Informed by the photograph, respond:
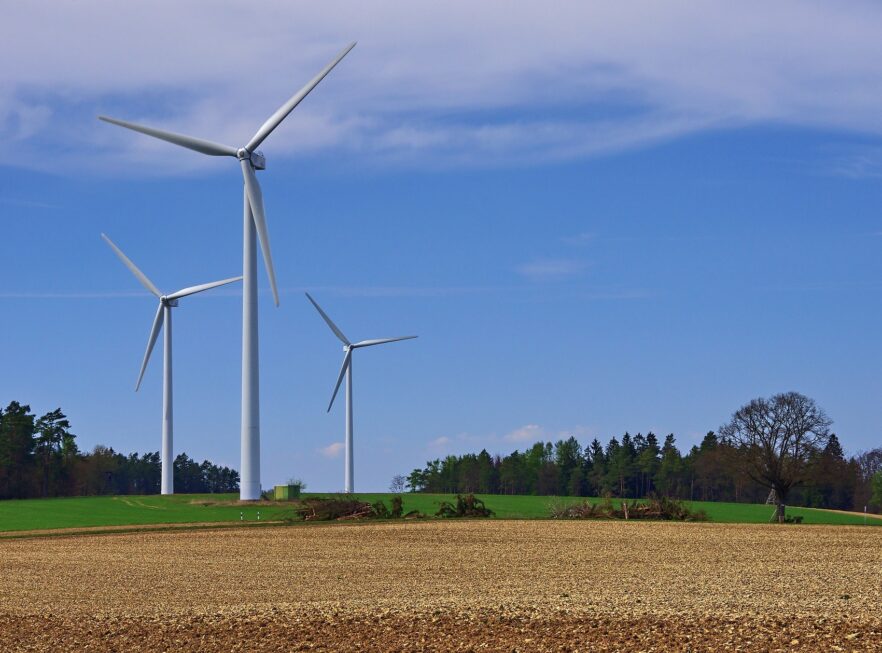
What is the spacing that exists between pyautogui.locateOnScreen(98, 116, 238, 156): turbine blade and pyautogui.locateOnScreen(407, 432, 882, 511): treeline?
224 feet

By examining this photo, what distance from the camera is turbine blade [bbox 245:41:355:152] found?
66.3 meters

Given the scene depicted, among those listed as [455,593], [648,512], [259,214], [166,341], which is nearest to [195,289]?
[166,341]

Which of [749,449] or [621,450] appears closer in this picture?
[749,449]

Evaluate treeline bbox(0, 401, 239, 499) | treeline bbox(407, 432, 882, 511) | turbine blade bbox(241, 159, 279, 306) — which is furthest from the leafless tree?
treeline bbox(0, 401, 239, 499)

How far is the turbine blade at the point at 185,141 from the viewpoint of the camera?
7056cm

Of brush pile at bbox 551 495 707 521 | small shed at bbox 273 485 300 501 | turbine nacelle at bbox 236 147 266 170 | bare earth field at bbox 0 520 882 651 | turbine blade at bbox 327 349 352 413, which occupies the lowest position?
bare earth field at bbox 0 520 882 651

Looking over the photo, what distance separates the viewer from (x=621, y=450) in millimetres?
155500

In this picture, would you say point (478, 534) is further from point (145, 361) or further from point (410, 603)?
point (145, 361)

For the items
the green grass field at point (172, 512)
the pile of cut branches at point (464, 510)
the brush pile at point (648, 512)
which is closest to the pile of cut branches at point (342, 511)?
the pile of cut branches at point (464, 510)

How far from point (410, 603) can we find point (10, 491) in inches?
4349

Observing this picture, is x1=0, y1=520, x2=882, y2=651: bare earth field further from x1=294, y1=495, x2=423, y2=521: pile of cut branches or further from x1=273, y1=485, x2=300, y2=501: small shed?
x1=273, y1=485, x2=300, y2=501: small shed

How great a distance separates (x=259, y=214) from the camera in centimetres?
6650

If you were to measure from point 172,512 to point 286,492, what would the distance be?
10.1 meters

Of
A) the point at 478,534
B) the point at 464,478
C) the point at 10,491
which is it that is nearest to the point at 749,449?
the point at 478,534
